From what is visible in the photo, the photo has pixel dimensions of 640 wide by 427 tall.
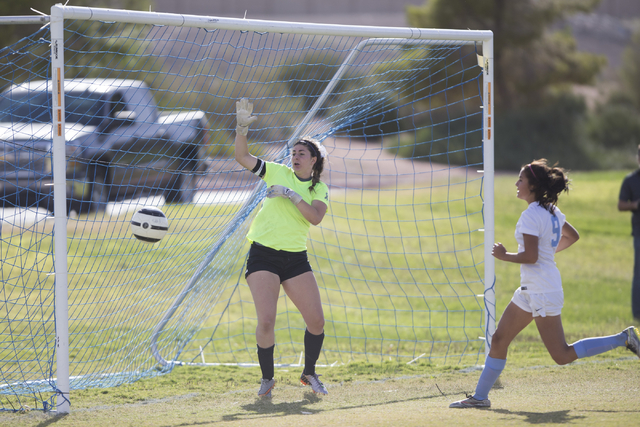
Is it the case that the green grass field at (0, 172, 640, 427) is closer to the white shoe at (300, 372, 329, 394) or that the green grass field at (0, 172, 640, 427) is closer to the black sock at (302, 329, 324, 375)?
the white shoe at (300, 372, 329, 394)

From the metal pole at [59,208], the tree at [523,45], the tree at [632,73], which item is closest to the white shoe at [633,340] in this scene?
the metal pole at [59,208]

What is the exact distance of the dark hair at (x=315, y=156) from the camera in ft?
16.0

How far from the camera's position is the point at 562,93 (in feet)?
92.3

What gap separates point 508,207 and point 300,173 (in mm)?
10869

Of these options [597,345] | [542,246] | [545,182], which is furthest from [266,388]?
[545,182]

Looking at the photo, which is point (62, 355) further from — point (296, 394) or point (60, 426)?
point (296, 394)

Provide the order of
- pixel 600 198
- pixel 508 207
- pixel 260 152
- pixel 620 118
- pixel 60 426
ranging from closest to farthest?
pixel 60 426 < pixel 260 152 < pixel 508 207 < pixel 600 198 < pixel 620 118

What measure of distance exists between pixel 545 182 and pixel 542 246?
432 millimetres

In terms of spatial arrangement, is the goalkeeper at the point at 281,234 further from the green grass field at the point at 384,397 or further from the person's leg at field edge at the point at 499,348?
the person's leg at field edge at the point at 499,348

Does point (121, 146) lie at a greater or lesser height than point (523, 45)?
lesser

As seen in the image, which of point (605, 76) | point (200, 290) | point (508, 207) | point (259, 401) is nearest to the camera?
point (259, 401)

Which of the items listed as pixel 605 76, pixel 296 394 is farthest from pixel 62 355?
pixel 605 76

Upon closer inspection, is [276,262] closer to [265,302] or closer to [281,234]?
[281,234]

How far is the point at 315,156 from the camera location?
489cm
